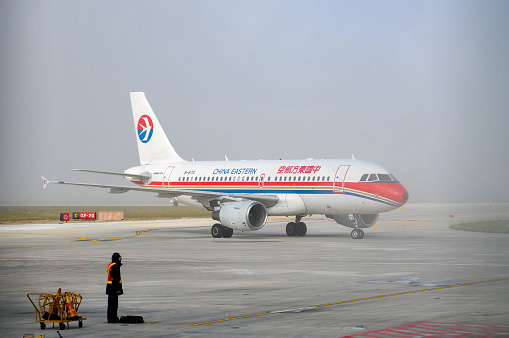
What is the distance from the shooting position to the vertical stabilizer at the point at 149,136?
5772cm

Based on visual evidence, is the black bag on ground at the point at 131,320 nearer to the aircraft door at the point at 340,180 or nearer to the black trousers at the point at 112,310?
the black trousers at the point at 112,310

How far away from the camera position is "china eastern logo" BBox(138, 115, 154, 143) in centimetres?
5888

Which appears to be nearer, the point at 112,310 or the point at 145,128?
the point at 112,310

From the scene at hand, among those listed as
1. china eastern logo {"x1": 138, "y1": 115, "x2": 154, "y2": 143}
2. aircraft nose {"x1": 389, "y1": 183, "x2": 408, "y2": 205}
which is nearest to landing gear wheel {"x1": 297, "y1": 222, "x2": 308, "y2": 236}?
aircraft nose {"x1": 389, "y1": 183, "x2": 408, "y2": 205}

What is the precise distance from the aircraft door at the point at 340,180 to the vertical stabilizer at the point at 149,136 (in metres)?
15.6

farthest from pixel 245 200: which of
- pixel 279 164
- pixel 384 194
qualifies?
pixel 384 194

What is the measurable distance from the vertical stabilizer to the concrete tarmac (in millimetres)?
15889

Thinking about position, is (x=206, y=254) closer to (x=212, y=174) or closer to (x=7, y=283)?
(x=7, y=283)

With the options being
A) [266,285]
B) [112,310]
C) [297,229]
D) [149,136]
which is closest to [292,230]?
[297,229]

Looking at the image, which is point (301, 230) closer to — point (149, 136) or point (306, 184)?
point (306, 184)

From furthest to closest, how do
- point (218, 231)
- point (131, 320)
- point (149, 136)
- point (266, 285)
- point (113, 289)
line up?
point (149, 136) < point (218, 231) < point (266, 285) < point (113, 289) < point (131, 320)

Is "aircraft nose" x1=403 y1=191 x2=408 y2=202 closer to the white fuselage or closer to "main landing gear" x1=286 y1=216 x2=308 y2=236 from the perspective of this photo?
the white fuselage

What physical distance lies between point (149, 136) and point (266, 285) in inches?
1483

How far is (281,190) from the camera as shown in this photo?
157ft
